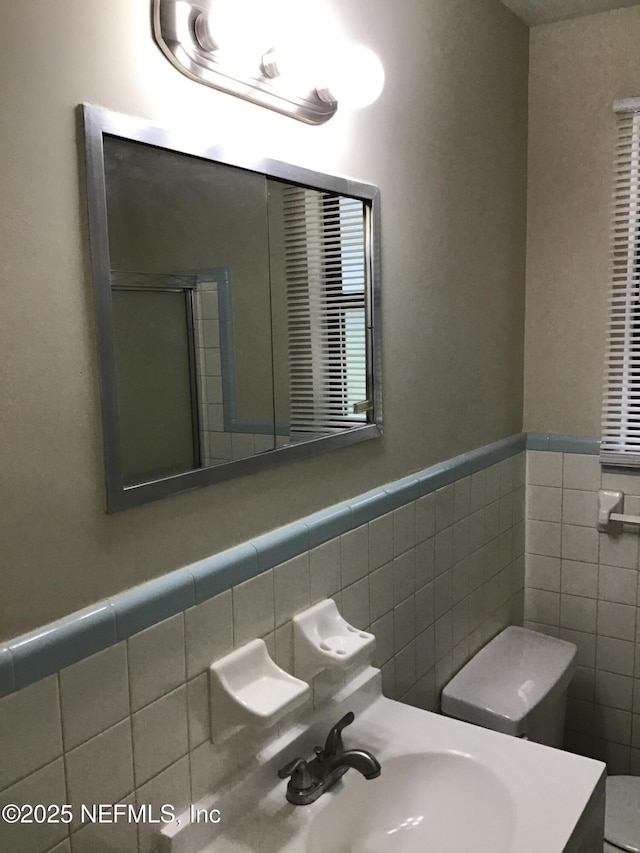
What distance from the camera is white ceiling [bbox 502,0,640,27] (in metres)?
2.12

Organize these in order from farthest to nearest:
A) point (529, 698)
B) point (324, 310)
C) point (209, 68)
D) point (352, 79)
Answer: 1. point (529, 698)
2. point (324, 310)
3. point (352, 79)
4. point (209, 68)

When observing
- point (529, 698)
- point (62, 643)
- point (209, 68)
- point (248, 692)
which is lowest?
point (529, 698)

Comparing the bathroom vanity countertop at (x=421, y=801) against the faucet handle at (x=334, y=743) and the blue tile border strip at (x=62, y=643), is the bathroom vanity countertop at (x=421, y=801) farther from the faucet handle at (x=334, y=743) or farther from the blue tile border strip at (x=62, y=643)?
the blue tile border strip at (x=62, y=643)

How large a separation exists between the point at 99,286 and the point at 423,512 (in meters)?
1.09

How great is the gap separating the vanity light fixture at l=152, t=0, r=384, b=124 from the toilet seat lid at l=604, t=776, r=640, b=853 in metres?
1.82

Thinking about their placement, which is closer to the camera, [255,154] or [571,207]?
[255,154]

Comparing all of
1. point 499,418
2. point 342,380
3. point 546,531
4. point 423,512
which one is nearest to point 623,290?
point 499,418

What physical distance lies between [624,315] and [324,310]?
1202 mm

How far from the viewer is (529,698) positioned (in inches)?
75.2

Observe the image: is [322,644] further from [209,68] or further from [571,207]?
[571,207]

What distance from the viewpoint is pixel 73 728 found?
980 mm

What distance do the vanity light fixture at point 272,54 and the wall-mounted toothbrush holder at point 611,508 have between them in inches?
59.1

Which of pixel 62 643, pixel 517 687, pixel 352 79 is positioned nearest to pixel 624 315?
pixel 517 687

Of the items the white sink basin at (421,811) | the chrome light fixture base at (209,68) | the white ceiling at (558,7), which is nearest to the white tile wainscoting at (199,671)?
the white sink basin at (421,811)
